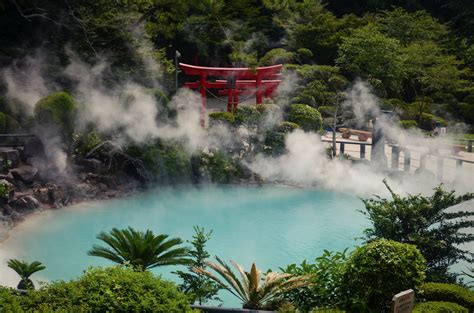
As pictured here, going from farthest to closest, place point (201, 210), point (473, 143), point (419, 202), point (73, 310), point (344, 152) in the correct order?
point (473, 143) → point (344, 152) → point (201, 210) → point (419, 202) → point (73, 310)

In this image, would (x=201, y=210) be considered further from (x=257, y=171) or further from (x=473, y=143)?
(x=473, y=143)

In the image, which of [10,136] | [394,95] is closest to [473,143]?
[394,95]

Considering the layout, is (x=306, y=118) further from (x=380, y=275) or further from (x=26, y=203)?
(x=380, y=275)

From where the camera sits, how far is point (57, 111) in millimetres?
19188

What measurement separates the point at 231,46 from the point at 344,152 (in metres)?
9.15

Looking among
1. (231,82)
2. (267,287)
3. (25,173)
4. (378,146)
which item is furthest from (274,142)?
(267,287)

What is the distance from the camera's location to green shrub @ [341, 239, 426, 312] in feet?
30.4

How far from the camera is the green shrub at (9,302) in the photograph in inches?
293

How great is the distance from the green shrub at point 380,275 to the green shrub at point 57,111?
1178 cm

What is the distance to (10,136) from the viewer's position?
19.7 metres

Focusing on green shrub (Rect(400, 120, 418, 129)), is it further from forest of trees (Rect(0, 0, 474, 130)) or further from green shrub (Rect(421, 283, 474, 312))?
green shrub (Rect(421, 283, 474, 312))

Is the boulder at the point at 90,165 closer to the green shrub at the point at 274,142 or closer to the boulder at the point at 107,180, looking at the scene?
the boulder at the point at 107,180

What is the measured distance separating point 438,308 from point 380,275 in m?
0.87

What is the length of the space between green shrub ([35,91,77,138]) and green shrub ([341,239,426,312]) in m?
11.8
